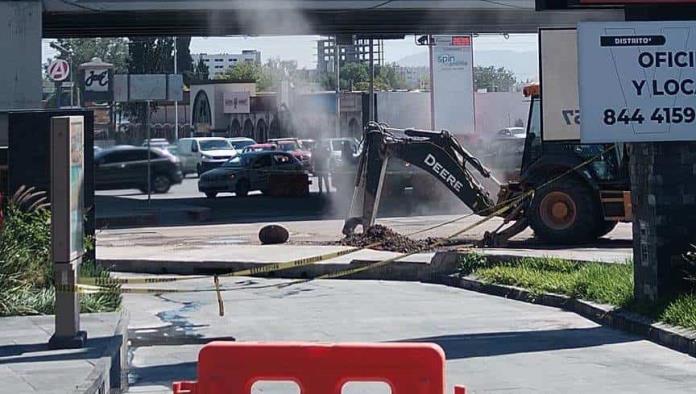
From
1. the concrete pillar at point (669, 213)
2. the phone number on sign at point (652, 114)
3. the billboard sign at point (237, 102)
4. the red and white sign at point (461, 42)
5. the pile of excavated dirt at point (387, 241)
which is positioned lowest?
the pile of excavated dirt at point (387, 241)

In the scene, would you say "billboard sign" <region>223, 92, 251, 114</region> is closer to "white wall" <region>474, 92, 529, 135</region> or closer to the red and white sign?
"white wall" <region>474, 92, 529, 135</region>

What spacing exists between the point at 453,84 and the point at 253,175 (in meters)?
18.8

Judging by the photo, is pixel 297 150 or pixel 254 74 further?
pixel 254 74

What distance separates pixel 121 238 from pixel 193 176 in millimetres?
31699

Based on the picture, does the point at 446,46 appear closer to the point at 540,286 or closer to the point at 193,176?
the point at 193,176

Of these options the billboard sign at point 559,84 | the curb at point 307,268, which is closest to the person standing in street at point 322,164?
the curb at point 307,268

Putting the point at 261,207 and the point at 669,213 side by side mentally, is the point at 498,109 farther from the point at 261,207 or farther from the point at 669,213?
the point at 669,213

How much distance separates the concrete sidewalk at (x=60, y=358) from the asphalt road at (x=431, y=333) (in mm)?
408

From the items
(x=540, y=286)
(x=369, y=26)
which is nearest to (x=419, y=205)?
(x=369, y=26)

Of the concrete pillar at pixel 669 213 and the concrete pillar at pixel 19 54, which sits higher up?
the concrete pillar at pixel 19 54

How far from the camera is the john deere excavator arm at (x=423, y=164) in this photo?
80.5 feet

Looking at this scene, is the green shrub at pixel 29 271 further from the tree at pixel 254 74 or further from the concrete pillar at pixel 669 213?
the tree at pixel 254 74

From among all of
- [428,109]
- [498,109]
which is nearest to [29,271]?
[428,109]

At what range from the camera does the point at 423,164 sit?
24.6 meters
